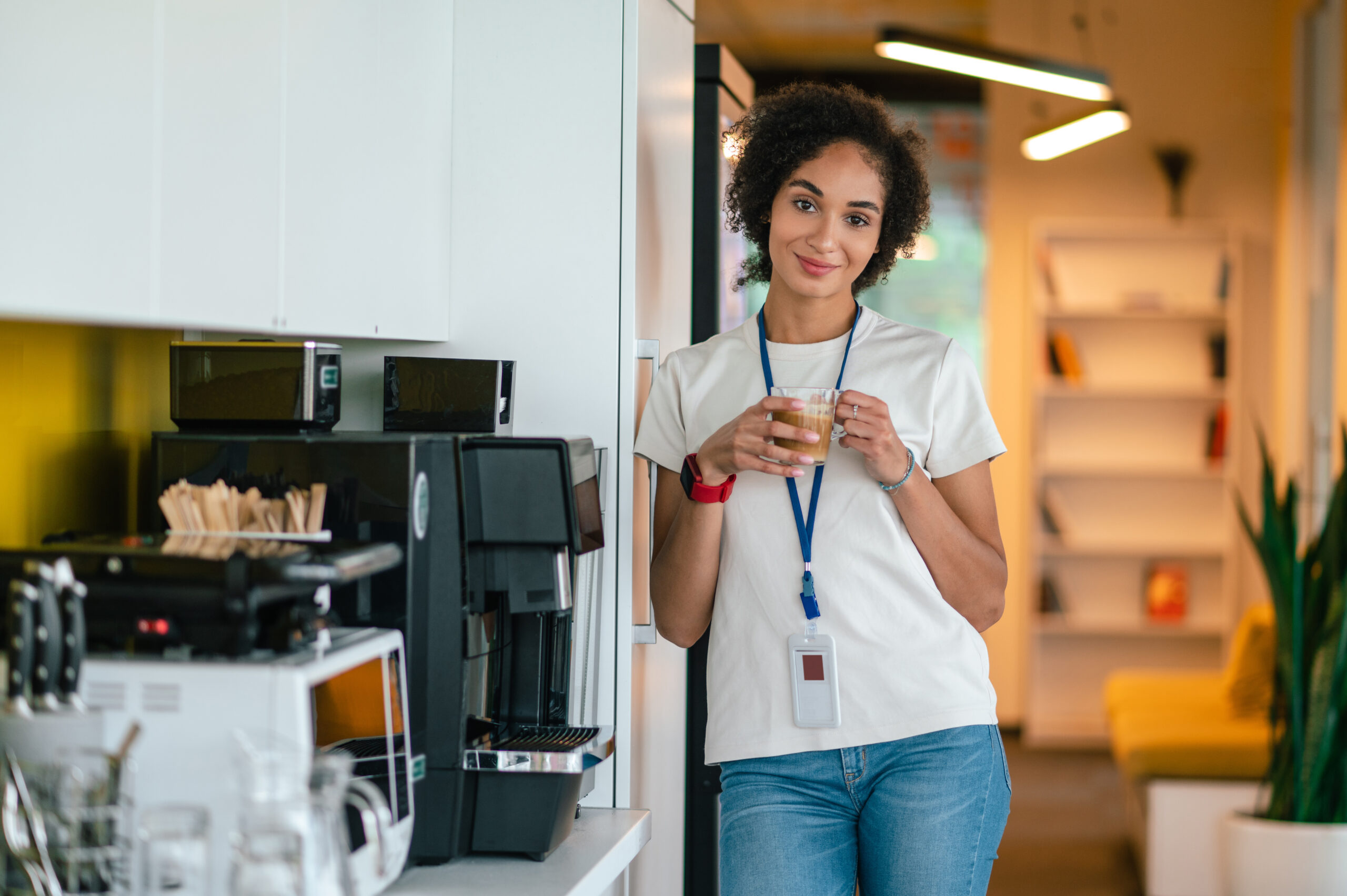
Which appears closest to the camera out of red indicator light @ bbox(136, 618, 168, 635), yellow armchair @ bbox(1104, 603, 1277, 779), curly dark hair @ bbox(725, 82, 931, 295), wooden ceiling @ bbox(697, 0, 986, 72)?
red indicator light @ bbox(136, 618, 168, 635)

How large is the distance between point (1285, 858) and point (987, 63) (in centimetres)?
268

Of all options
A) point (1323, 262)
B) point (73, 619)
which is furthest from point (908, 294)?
point (73, 619)

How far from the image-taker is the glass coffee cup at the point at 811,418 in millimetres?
1545

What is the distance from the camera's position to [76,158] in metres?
1.25

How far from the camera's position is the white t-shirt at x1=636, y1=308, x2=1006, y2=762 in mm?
1623

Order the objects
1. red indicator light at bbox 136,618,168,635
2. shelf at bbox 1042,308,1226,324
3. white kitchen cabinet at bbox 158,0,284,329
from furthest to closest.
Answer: shelf at bbox 1042,308,1226,324, white kitchen cabinet at bbox 158,0,284,329, red indicator light at bbox 136,618,168,635

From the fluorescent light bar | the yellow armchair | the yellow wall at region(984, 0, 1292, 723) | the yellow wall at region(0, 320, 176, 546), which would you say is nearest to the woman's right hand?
the yellow wall at region(0, 320, 176, 546)

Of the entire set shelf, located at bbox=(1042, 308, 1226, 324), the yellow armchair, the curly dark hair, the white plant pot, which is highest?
shelf, located at bbox=(1042, 308, 1226, 324)

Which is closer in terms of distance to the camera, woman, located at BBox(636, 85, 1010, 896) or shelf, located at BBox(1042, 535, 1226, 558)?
woman, located at BBox(636, 85, 1010, 896)

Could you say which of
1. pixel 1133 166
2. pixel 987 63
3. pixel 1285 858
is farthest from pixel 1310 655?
pixel 1133 166

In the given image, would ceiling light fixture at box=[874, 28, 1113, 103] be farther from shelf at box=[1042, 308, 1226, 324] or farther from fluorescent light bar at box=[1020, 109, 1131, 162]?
shelf at box=[1042, 308, 1226, 324]

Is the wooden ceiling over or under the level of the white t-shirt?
over

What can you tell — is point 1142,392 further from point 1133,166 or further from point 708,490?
point 708,490

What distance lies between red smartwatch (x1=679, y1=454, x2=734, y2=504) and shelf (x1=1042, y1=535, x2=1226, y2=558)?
5.01 metres
